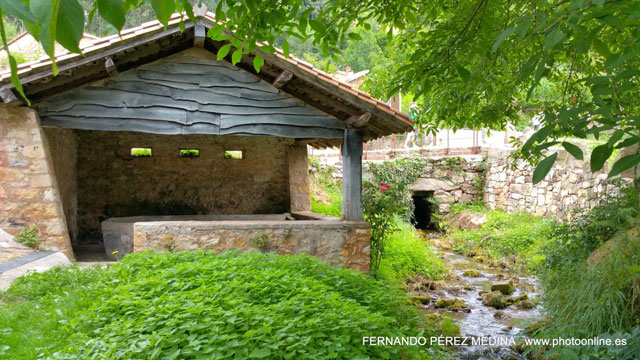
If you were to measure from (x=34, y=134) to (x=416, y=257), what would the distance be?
661 cm

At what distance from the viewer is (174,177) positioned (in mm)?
8984

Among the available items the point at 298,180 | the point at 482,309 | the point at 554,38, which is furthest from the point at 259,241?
the point at 554,38

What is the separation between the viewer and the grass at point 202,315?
8.43ft

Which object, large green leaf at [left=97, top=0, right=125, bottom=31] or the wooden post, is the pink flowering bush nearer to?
the wooden post

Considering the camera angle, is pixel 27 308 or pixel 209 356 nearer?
pixel 209 356

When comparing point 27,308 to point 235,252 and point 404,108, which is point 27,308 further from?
point 404,108

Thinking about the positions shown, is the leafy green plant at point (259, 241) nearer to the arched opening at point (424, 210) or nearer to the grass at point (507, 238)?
the grass at point (507, 238)

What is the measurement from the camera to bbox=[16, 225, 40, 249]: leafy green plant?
541 cm

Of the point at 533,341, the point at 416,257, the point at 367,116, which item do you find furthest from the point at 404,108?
the point at 533,341

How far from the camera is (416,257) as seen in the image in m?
8.80

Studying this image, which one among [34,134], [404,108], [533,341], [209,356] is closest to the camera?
[209,356]

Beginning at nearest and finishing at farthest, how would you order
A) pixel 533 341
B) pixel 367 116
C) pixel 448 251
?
pixel 533 341, pixel 367 116, pixel 448 251

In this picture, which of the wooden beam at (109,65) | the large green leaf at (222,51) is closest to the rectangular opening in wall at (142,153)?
the wooden beam at (109,65)

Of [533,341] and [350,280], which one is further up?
[350,280]
